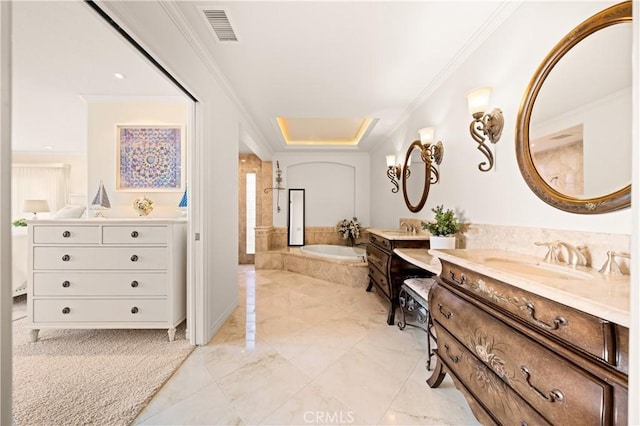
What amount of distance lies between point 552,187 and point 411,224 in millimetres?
2004

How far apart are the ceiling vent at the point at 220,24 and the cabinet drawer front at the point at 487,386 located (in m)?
2.47

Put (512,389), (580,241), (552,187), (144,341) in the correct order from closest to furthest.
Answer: (512,389) → (580,241) → (552,187) → (144,341)

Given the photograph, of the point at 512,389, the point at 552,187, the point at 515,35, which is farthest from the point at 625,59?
the point at 512,389

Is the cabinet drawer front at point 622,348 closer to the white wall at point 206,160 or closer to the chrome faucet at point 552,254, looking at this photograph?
the chrome faucet at point 552,254

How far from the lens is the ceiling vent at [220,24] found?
5.36 ft

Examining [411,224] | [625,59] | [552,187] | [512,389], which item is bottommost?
[512,389]

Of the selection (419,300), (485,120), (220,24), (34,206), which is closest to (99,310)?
(220,24)

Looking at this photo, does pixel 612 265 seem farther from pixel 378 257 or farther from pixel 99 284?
pixel 99 284

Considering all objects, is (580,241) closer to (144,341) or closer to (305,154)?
(144,341)

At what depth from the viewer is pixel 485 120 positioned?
5.73 feet

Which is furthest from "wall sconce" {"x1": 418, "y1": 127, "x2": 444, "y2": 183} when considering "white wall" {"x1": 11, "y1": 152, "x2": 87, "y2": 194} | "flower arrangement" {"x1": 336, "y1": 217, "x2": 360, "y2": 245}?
"white wall" {"x1": 11, "y1": 152, "x2": 87, "y2": 194}

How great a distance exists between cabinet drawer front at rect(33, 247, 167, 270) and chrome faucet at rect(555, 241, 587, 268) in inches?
110

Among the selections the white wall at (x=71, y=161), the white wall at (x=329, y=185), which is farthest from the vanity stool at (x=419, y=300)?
the white wall at (x=71, y=161)

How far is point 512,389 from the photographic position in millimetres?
966
